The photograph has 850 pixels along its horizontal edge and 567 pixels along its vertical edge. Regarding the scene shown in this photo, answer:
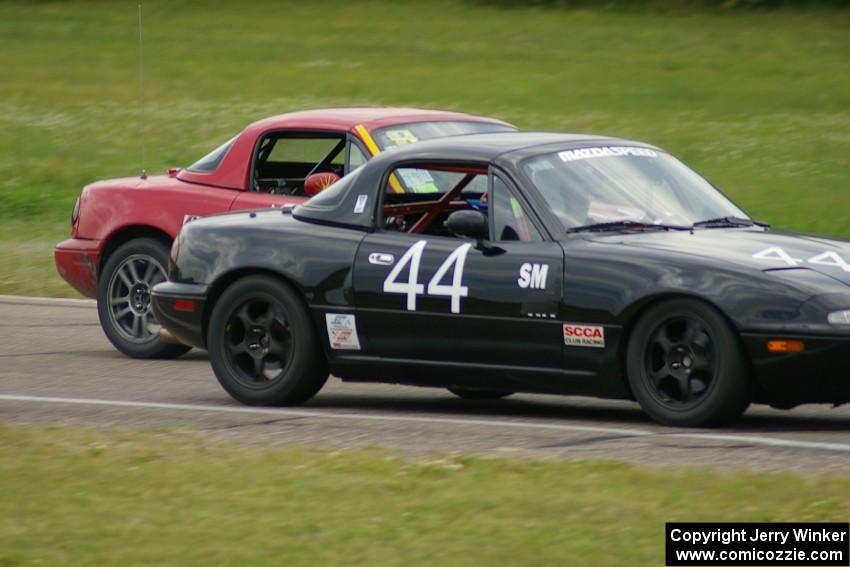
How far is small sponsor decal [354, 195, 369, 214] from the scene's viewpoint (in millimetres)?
9836

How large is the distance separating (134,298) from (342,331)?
11.2ft

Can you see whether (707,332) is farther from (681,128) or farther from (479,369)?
(681,128)

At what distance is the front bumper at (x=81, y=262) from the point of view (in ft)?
42.3

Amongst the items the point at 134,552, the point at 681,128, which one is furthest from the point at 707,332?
the point at 681,128

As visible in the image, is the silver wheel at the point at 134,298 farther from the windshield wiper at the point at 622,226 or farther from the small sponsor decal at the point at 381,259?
the windshield wiper at the point at 622,226

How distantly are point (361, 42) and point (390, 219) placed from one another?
25.8m

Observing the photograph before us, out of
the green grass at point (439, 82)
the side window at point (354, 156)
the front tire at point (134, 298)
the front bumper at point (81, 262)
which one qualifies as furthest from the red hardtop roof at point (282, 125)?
the green grass at point (439, 82)

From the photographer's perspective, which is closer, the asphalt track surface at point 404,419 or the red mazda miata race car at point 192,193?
the asphalt track surface at point 404,419

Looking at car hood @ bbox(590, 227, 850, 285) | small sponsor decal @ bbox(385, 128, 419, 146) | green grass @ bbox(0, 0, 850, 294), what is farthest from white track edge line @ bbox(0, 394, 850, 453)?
green grass @ bbox(0, 0, 850, 294)

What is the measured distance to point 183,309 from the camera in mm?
10352

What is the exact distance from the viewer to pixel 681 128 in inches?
975

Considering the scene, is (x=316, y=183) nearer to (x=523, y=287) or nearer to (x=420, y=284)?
(x=420, y=284)

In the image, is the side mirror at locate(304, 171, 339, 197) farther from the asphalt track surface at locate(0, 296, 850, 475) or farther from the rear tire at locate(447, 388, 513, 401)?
the rear tire at locate(447, 388, 513, 401)

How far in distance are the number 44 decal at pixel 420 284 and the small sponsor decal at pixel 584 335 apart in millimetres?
598
